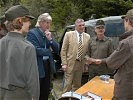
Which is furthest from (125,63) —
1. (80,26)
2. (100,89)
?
(80,26)

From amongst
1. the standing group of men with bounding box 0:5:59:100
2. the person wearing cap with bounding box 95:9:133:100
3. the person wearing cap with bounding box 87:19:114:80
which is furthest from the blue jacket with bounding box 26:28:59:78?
the standing group of men with bounding box 0:5:59:100

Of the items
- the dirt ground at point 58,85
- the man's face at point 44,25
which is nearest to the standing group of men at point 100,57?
the man's face at point 44,25

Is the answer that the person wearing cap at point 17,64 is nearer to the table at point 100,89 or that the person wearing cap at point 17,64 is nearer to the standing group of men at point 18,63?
the standing group of men at point 18,63

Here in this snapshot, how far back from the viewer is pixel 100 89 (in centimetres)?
593

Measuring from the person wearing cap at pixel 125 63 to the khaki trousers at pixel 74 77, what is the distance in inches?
115

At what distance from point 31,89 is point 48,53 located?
2.15 metres

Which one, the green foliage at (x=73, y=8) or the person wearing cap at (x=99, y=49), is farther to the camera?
the green foliage at (x=73, y=8)

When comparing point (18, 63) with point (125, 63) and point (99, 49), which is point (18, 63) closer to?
point (125, 63)

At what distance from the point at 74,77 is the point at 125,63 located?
3.16m

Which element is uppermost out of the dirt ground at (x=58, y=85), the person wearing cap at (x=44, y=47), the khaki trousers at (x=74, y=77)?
the person wearing cap at (x=44, y=47)

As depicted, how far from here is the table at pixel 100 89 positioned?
18.5ft

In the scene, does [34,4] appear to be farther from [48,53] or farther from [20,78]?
[20,78]

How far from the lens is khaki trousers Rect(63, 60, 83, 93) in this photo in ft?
26.0

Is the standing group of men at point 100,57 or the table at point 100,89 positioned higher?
the standing group of men at point 100,57
